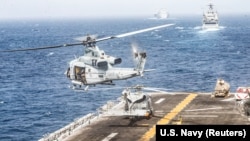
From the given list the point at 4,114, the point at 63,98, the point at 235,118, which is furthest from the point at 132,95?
the point at 63,98

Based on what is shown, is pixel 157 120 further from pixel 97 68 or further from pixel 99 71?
pixel 97 68

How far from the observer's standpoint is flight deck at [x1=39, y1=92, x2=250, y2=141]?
128 ft

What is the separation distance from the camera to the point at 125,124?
140 feet

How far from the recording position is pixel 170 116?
44688 millimetres

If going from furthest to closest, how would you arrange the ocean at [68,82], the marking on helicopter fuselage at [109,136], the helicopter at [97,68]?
the ocean at [68,82] < the marking on helicopter fuselage at [109,136] < the helicopter at [97,68]

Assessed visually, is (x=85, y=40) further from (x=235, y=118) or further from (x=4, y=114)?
(x=4, y=114)

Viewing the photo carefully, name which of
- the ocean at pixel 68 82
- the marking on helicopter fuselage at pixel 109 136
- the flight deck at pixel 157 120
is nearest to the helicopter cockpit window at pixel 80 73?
the flight deck at pixel 157 120

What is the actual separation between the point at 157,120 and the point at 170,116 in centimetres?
177

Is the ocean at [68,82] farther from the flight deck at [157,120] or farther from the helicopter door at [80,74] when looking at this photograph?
the flight deck at [157,120]

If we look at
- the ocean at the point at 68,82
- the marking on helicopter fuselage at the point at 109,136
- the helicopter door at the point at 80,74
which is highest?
the helicopter door at the point at 80,74

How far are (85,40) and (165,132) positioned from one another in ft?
52.5

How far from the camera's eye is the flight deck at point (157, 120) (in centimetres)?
3900

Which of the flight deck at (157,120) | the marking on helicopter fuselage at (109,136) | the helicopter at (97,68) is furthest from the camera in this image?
the flight deck at (157,120)

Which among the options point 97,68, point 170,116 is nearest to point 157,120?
point 170,116
